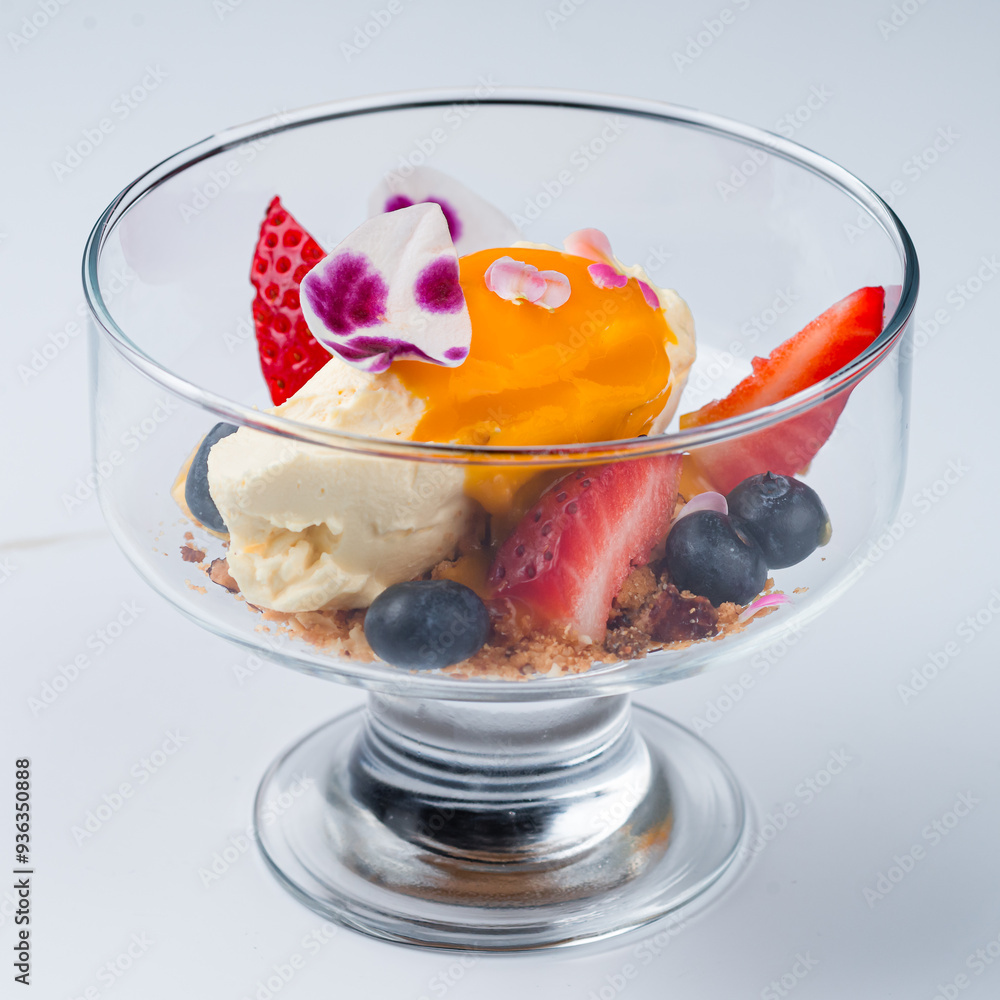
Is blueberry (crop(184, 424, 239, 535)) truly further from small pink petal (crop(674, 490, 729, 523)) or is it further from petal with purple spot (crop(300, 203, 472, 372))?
small pink petal (crop(674, 490, 729, 523))

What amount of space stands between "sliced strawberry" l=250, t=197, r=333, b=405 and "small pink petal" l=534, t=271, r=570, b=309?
0.81ft

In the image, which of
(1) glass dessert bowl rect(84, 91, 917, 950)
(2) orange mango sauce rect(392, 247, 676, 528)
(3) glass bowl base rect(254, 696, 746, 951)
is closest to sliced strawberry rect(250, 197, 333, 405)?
(1) glass dessert bowl rect(84, 91, 917, 950)

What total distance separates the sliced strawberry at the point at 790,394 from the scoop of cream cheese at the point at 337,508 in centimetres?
20

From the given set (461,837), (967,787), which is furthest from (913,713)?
(461,837)

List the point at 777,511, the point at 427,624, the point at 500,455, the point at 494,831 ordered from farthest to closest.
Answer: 1. the point at 494,831
2. the point at 777,511
3. the point at 427,624
4. the point at 500,455

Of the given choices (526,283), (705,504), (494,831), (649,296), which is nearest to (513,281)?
(526,283)

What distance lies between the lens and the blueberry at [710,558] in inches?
41.9

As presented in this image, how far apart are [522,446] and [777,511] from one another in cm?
27

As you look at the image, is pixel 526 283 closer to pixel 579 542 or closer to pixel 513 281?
pixel 513 281

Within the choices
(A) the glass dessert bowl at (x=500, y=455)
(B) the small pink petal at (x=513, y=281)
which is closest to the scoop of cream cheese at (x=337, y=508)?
(A) the glass dessert bowl at (x=500, y=455)

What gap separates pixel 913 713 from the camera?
149 centimetres

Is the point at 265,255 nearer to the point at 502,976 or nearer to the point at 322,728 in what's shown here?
the point at 322,728

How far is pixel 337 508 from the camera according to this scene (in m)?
1.03

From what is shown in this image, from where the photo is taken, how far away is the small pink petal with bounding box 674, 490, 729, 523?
1090 mm
